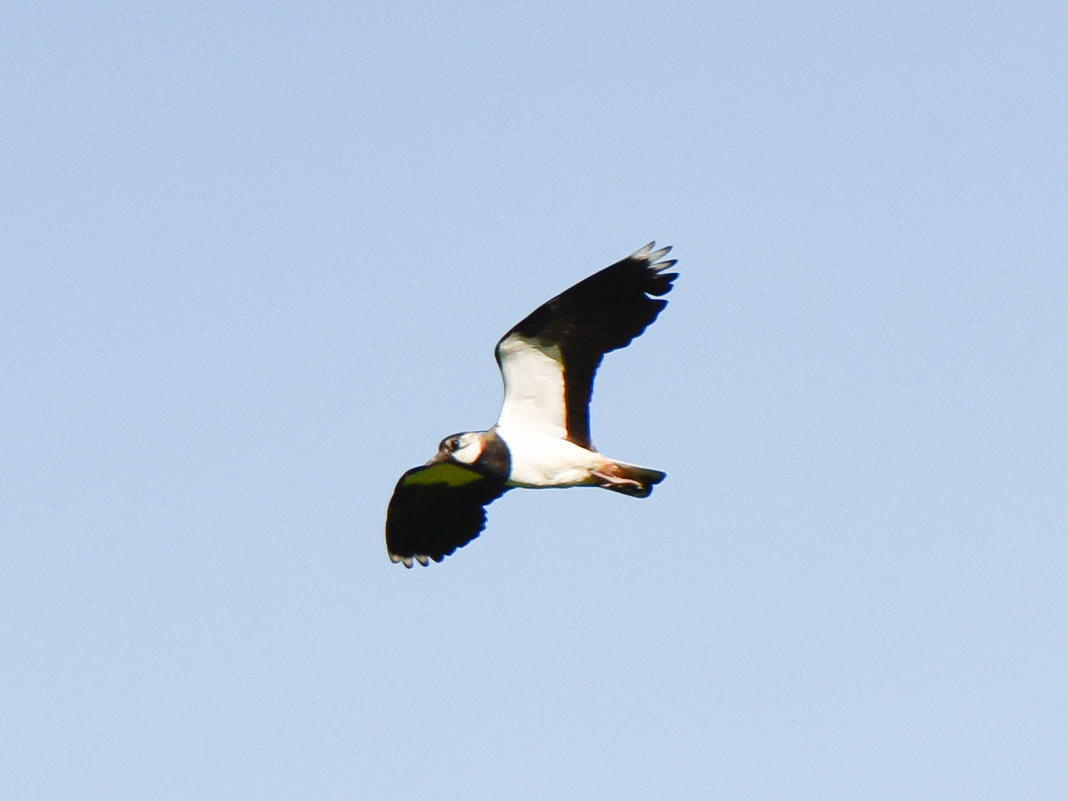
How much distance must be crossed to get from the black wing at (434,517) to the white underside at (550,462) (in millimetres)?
939

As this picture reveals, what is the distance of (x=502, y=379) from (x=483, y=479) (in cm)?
98

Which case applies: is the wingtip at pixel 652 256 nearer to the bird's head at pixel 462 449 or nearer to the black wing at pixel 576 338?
the black wing at pixel 576 338

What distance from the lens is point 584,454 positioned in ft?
35.8

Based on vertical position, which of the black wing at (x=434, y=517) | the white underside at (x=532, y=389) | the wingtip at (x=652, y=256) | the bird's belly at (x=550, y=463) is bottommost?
the black wing at (x=434, y=517)

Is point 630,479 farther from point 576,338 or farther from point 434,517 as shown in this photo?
point 434,517

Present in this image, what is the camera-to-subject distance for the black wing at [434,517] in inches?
471

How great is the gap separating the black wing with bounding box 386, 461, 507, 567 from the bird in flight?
0.42m

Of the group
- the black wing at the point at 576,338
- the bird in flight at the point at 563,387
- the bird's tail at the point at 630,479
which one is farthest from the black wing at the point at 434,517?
the bird's tail at the point at 630,479

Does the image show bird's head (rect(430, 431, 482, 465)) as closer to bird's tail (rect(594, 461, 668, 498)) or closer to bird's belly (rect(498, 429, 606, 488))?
bird's belly (rect(498, 429, 606, 488))

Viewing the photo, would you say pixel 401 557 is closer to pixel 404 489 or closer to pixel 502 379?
pixel 404 489

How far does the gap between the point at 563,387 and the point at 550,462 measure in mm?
623

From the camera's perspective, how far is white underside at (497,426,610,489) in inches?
424

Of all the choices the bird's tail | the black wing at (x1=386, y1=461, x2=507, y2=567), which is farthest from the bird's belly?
the black wing at (x1=386, y1=461, x2=507, y2=567)

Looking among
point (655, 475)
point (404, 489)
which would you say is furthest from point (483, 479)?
point (655, 475)
